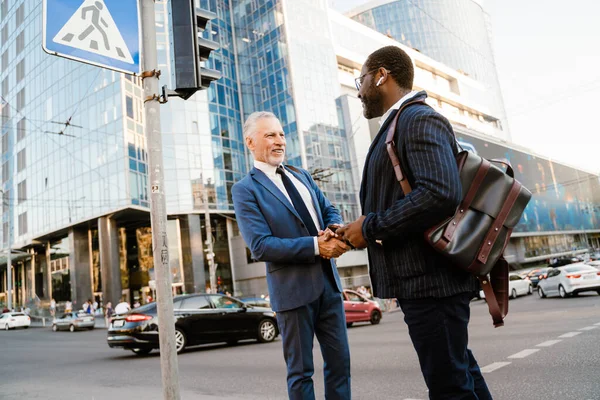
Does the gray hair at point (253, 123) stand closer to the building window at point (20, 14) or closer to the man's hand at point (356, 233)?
the man's hand at point (356, 233)

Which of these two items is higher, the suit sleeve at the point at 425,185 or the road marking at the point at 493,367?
the suit sleeve at the point at 425,185

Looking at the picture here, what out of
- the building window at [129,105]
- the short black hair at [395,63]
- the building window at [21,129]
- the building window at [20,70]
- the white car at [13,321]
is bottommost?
the white car at [13,321]

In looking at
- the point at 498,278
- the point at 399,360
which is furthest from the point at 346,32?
the point at 498,278

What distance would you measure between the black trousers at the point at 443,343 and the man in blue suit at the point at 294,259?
2.15 ft

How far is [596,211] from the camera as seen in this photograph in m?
91.4

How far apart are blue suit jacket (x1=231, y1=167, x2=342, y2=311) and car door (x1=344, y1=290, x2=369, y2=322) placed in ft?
46.4

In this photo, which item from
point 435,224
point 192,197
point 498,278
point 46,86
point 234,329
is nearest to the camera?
point 435,224

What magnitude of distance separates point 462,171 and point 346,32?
204 feet

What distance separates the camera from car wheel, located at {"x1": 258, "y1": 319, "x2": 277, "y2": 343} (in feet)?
41.1

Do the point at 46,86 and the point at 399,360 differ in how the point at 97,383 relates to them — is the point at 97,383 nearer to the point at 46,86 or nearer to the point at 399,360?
the point at 399,360

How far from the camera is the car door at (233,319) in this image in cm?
1196

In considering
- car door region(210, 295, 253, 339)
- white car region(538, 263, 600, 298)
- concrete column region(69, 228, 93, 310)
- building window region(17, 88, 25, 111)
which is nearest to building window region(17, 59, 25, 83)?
building window region(17, 88, 25, 111)

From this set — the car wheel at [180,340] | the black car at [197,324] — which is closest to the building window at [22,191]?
the black car at [197,324]

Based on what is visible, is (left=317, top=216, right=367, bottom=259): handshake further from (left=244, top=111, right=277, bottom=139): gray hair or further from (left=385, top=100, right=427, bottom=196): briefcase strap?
(left=244, top=111, right=277, bottom=139): gray hair
